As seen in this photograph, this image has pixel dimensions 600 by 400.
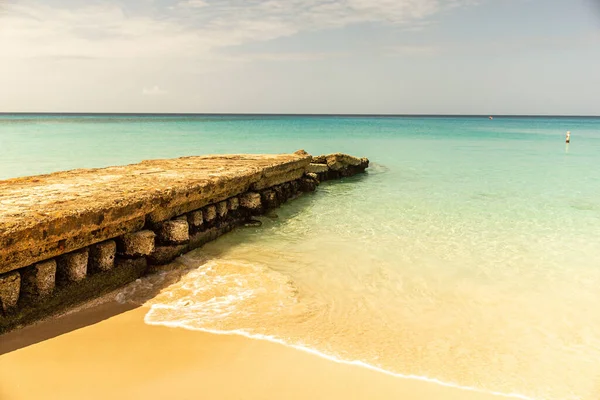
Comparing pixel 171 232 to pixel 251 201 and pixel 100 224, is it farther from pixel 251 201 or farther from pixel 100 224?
pixel 251 201

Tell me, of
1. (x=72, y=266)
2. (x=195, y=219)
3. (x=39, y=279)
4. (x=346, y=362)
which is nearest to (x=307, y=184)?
(x=195, y=219)

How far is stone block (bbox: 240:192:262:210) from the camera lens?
7.68m

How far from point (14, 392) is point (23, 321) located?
2.87 ft

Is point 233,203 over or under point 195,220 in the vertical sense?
over

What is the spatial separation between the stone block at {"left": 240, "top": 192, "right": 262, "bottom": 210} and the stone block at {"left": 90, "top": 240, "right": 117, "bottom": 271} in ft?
10.8

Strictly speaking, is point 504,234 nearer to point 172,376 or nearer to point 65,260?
point 172,376

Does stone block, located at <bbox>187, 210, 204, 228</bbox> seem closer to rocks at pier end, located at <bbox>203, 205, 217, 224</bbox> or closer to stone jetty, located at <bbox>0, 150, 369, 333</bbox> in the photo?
stone jetty, located at <bbox>0, 150, 369, 333</bbox>

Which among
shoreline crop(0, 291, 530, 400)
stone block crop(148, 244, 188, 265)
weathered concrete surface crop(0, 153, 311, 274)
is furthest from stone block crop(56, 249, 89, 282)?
stone block crop(148, 244, 188, 265)

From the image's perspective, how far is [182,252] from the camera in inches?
226

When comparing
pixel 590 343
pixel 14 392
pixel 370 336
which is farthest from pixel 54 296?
pixel 590 343

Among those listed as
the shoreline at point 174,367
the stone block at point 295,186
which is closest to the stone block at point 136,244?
the shoreline at point 174,367

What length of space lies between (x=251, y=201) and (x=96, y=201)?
3.57 meters

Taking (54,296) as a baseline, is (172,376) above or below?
below

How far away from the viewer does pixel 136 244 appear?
480 centimetres
